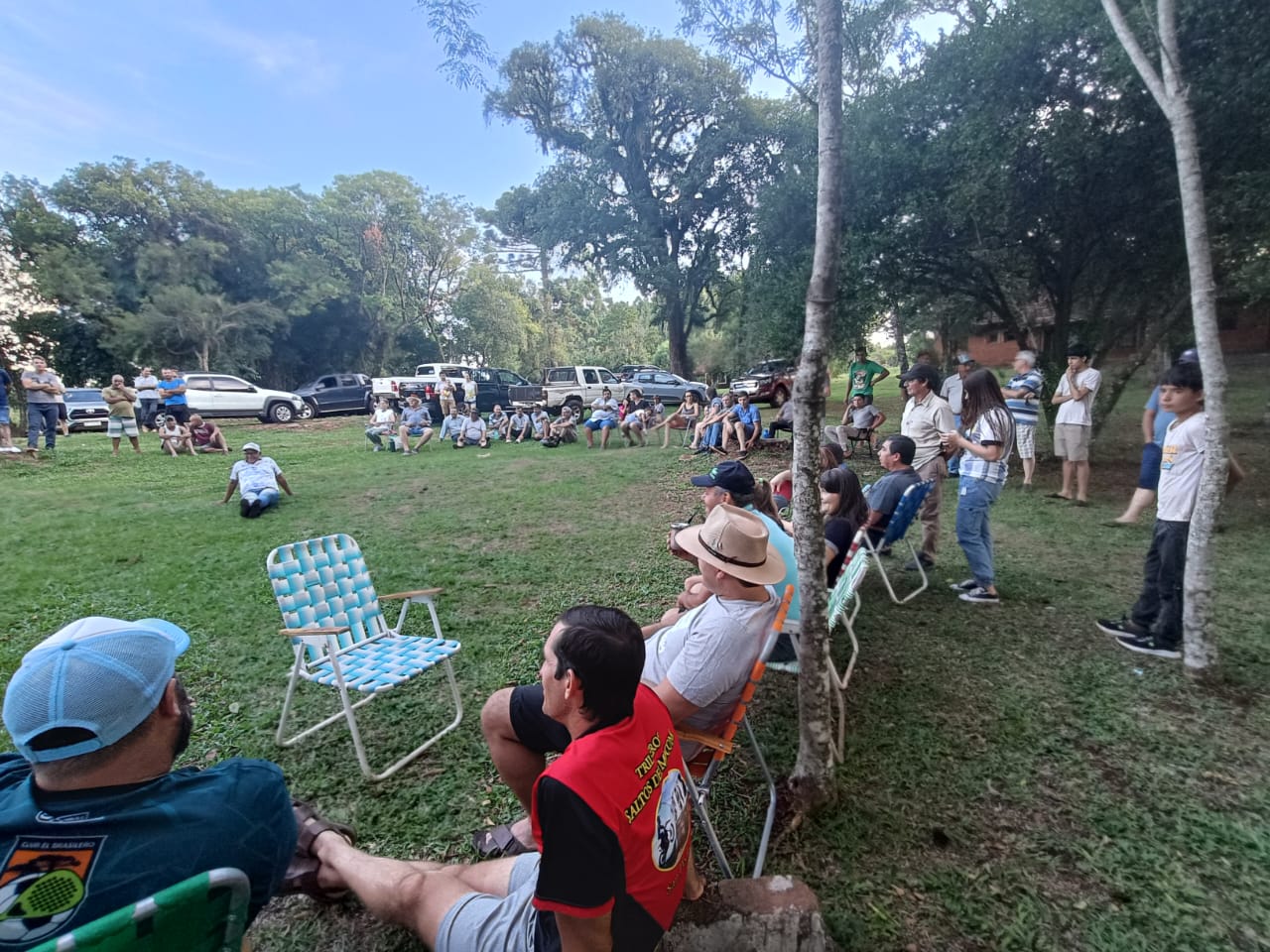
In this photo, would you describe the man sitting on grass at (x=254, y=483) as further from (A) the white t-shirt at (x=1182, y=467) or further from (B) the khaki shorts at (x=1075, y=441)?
(B) the khaki shorts at (x=1075, y=441)

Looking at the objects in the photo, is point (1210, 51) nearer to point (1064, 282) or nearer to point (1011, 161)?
point (1011, 161)

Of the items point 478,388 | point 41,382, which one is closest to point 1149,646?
point 41,382

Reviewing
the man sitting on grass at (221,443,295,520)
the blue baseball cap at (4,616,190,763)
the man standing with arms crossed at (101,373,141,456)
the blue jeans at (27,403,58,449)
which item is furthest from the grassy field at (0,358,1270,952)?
the man standing with arms crossed at (101,373,141,456)

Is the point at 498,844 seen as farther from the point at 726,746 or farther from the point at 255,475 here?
the point at 255,475

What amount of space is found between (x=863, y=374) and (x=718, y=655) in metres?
9.53

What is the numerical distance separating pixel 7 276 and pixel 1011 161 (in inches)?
1261

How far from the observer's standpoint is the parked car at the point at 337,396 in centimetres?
1941

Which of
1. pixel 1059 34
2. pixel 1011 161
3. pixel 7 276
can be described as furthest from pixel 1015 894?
pixel 7 276

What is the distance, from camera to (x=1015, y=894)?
201 cm

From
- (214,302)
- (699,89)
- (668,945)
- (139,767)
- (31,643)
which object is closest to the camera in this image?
(139,767)

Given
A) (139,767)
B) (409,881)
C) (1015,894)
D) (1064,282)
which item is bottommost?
(1015,894)

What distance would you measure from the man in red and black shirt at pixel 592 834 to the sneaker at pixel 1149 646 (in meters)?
3.38

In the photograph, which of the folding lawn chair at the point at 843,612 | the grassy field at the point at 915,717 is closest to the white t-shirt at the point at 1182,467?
the grassy field at the point at 915,717

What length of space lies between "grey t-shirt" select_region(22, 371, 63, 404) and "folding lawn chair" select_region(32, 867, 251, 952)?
12.9 m
